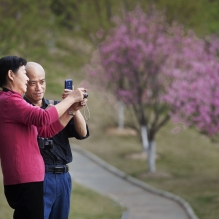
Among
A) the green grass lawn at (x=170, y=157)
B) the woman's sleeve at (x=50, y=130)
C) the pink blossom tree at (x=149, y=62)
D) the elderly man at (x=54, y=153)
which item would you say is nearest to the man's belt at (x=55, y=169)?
the elderly man at (x=54, y=153)

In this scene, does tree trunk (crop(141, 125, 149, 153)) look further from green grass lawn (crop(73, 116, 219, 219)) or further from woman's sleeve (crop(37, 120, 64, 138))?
woman's sleeve (crop(37, 120, 64, 138))

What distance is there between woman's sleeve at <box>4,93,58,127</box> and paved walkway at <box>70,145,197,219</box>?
354 inches

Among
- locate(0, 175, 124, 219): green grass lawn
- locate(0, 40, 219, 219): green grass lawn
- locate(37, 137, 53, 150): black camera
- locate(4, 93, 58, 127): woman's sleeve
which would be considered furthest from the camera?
locate(0, 40, 219, 219): green grass lawn

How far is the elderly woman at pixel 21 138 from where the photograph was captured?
5039 mm

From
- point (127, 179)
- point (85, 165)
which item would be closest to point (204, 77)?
point (127, 179)

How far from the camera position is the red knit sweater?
504 cm

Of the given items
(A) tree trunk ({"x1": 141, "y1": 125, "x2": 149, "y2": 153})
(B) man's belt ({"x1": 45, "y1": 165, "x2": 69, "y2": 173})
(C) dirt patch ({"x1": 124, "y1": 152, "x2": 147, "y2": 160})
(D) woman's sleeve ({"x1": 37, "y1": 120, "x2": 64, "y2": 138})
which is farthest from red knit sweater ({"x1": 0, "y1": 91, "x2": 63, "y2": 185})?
(C) dirt patch ({"x1": 124, "y1": 152, "x2": 147, "y2": 160})

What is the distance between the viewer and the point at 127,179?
2320 centimetres

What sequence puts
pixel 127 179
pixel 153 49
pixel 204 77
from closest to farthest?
pixel 204 77, pixel 127 179, pixel 153 49

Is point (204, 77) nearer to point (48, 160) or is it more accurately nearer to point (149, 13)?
point (149, 13)

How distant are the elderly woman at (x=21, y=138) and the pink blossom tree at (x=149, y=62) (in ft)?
62.1

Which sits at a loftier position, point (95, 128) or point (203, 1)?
point (203, 1)

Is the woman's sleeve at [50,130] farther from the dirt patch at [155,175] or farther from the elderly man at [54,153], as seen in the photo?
the dirt patch at [155,175]

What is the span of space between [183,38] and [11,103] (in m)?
21.6
